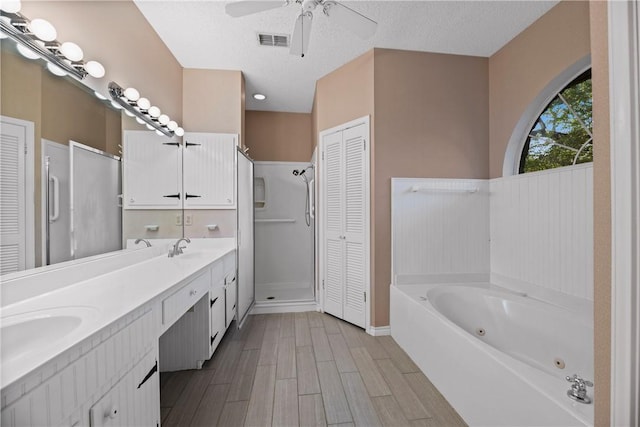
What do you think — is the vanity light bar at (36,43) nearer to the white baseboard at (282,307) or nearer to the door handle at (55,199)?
the door handle at (55,199)

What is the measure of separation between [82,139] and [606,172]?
201cm

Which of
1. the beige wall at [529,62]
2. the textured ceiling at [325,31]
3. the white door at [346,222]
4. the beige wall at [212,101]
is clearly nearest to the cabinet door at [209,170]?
the beige wall at [212,101]

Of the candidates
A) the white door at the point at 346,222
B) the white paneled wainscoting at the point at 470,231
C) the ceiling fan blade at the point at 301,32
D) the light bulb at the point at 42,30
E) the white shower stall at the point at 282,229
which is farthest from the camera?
the white shower stall at the point at 282,229

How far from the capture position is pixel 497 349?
1861 mm

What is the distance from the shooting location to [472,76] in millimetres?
2691

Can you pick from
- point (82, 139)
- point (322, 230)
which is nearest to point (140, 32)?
point (82, 139)

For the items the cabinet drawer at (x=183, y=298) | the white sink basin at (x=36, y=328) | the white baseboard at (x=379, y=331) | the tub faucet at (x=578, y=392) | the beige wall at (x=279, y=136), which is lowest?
the white baseboard at (x=379, y=331)

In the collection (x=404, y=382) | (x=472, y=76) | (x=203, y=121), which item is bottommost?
(x=404, y=382)

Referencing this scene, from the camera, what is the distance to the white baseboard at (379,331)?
100 inches

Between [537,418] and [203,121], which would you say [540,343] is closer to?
[537,418]

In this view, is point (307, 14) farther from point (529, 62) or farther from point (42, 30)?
point (529, 62)

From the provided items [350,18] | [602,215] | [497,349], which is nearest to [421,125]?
[350,18]

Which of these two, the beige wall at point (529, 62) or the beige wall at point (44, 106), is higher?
the beige wall at point (529, 62)

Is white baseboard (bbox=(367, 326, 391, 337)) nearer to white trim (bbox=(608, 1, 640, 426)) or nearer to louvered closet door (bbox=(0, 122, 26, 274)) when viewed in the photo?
white trim (bbox=(608, 1, 640, 426))
